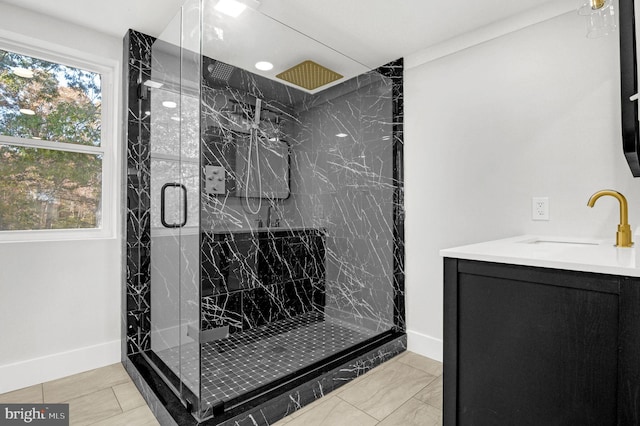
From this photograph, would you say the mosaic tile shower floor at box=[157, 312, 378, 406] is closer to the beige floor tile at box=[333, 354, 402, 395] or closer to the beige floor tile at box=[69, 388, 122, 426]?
the beige floor tile at box=[333, 354, 402, 395]

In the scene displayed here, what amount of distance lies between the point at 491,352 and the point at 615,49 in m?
1.74

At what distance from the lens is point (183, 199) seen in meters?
1.84

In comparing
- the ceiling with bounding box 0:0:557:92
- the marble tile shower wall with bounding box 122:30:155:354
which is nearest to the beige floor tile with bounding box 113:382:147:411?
the marble tile shower wall with bounding box 122:30:155:354

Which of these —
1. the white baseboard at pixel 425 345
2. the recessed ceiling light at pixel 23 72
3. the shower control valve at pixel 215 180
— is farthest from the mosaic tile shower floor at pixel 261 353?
the recessed ceiling light at pixel 23 72

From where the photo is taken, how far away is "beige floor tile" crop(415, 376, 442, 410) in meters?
1.89

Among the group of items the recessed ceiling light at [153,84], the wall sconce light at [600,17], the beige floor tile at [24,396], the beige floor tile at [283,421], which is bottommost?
the beige floor tile at [283,421]

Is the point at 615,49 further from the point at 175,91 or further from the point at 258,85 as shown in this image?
the point at 175,91

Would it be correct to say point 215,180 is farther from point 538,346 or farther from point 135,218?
point 538,346

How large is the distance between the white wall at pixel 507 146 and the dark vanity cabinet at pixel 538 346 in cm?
108

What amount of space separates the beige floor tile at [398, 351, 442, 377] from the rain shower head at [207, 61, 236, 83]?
221 centimetres

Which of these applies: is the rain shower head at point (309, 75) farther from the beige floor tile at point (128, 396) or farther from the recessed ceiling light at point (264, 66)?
the beige floor tile at point (128, 396)

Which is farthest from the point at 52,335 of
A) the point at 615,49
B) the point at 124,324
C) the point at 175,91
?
the point at 615,49

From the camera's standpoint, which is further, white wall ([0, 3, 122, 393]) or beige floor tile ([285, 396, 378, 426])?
white wall ([0, 3, 122, 393])

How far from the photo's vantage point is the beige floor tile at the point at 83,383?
1931 mm
